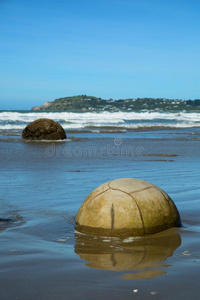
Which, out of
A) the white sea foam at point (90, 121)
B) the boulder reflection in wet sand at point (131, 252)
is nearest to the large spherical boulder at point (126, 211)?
the boulder reflection in wet sand at point (131, 252)

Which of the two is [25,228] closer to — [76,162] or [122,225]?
[122,225]

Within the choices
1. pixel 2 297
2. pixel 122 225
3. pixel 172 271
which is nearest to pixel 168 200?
pixel 122 225

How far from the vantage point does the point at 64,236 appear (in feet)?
17.5

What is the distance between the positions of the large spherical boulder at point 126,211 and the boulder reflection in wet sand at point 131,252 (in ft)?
0.31

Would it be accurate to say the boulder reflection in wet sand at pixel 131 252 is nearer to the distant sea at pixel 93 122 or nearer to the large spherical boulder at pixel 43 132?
the large spherical boulder at pixel 43 132

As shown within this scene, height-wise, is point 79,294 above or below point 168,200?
below

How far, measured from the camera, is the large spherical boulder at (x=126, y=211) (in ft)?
16.9

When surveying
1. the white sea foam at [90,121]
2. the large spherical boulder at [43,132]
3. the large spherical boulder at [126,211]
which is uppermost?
the white sea foam at [90,121]

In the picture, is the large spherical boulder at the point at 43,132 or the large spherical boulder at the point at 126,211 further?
the large spherical boulder at the point at 43,132

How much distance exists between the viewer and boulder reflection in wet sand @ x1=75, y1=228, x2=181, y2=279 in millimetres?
4086

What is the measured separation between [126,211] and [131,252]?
0.62m

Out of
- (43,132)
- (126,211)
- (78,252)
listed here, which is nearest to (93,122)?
(43,132)

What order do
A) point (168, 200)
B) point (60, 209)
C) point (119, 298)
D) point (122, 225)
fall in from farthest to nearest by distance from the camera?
1. point (60, 209)
2. point (168, 200)
3. point (122, 225)
4. point (119, 298)

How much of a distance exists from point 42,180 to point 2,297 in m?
6.32
